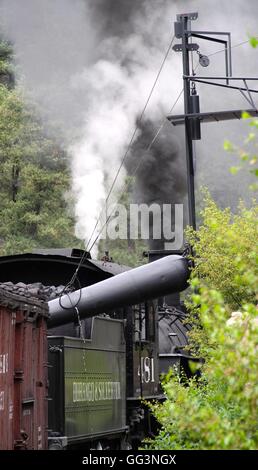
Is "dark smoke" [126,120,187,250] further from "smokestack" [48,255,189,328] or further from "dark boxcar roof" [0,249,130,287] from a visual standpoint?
"dark boxcar roof" [0,249,130,287]

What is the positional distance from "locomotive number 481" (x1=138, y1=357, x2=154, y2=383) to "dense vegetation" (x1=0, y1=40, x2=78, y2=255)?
16.3m

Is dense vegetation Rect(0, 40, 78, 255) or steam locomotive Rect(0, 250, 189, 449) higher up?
dense vegetation Rect(0, 40, 78, 255)

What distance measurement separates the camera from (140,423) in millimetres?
15758

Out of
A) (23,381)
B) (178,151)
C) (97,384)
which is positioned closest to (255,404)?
(23,381)

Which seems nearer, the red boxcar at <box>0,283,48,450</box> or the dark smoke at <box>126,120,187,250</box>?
the red boxcar at <box>0,283,48,450</box>

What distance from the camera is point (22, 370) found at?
391 inches

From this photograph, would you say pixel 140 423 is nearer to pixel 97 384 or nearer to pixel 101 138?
pixel 97 384

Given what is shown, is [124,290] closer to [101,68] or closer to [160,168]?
[160,168]

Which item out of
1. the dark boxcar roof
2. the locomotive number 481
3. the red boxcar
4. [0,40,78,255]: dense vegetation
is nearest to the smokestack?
the dark boxcar roof

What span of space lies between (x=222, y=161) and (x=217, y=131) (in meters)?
3.77

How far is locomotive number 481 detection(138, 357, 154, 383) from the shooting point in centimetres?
1530

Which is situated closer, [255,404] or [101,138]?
[255,404]

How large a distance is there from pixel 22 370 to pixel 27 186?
76.8 feet

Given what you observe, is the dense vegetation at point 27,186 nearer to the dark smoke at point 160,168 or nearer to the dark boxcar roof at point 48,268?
the dark smoke at point 160,168
